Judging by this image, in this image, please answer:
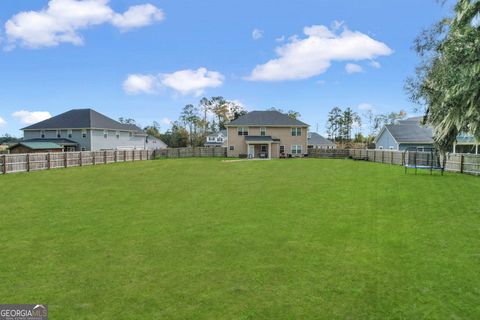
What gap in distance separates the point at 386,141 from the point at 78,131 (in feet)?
134

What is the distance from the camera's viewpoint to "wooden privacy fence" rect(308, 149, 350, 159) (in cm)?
4605

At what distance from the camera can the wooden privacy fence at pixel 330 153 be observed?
46050mm

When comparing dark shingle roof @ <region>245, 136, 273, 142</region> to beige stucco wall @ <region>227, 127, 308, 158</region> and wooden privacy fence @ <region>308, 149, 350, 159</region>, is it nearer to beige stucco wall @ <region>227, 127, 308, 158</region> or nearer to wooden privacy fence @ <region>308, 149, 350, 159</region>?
beige stucco wall @ <region>227, 127, 308, 158</region>

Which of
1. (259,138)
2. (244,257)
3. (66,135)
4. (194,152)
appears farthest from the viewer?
(194,152)

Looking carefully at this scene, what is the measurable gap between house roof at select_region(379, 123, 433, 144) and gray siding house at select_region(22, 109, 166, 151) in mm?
37730

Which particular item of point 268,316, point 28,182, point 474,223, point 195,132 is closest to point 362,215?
point 474,223

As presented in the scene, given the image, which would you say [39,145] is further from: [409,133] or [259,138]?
[409,133]

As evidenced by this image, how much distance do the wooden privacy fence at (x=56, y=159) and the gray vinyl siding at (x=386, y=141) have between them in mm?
32027

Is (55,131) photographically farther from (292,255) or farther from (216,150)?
(292,255)

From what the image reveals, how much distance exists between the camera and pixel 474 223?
30.9 ft

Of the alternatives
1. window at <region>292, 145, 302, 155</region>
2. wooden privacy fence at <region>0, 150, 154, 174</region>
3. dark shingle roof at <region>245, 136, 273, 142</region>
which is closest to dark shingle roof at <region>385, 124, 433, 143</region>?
window at <region>292, 145, 302, 155</region>

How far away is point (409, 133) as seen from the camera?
41.5m

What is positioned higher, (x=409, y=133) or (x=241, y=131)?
(x=241, y=131)

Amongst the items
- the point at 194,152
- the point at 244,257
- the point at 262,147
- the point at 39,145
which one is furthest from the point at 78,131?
the point at 244,257
